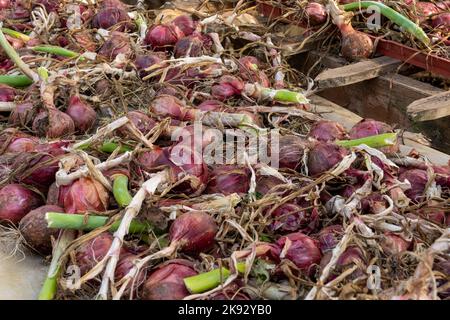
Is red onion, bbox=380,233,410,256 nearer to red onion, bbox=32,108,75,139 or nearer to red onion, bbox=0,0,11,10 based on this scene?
red onion, bbox=32,108,75,139

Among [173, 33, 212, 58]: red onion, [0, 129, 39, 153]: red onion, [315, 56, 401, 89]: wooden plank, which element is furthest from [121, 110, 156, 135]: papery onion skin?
[315, 56, 401, 89]: wooden plank

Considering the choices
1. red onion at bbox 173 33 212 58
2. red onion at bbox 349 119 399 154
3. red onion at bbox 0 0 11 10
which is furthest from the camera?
red onion at bbox 0 0 11 10

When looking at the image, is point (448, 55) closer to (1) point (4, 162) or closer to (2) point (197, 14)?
(2) point (197, 14)

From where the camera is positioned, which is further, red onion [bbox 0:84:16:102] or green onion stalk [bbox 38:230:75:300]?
red onion [bbox 0:84:16:102]

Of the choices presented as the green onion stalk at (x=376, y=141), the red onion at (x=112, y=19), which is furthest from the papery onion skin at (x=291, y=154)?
the red onion at (x=112, y=19)

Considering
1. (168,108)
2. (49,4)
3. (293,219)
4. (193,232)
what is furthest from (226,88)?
(49,4)

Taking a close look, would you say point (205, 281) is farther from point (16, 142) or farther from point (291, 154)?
point (16, 142)

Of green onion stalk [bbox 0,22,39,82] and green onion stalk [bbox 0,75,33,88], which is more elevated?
green onion stalk [bbox 0,22,39,82]
